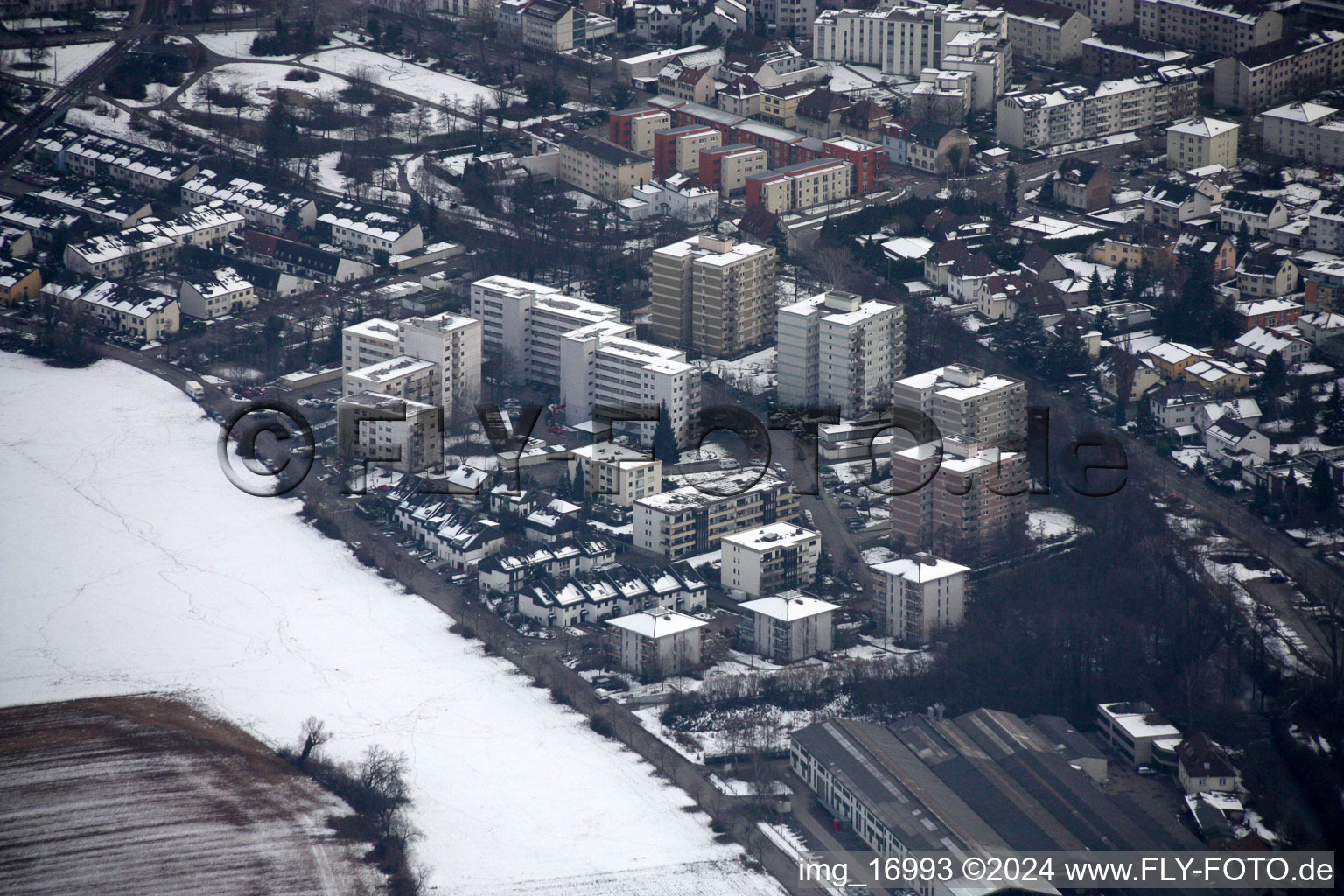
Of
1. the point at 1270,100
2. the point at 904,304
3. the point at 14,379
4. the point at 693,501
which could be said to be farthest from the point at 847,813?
the point at 1270,100

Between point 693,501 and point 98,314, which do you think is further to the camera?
point 98,314

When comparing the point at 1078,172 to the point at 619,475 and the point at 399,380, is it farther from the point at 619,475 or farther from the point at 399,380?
the point at 399,380

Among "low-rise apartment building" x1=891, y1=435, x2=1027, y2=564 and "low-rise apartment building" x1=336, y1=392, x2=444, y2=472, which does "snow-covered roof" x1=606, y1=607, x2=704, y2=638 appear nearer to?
"low-rise apartment building" x1=891, y1=435, x2=1027, y2=564

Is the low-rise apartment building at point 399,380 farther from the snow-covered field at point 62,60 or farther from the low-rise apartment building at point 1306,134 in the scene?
the low-rise apartment building at point 1306,134

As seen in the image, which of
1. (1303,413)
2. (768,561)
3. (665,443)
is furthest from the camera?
(1303,413)

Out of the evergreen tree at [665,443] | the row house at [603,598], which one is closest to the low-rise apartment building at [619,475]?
the evergreen tree at [665,443]

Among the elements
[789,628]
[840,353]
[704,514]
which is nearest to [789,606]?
[789,628]

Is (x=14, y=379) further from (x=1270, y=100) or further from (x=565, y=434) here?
(x=1270, y=100)
